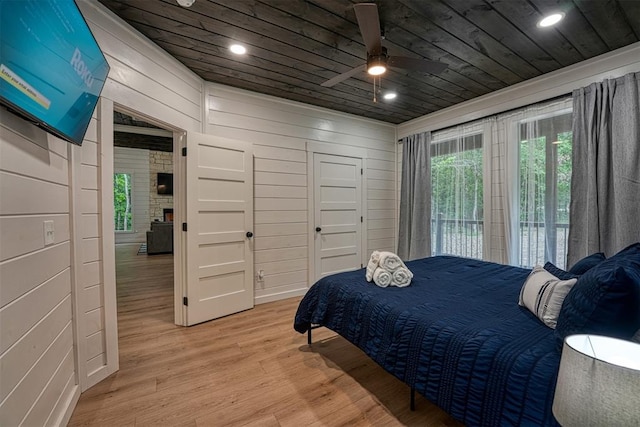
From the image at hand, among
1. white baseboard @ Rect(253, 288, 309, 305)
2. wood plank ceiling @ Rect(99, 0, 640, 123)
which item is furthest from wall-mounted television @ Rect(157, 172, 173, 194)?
white baseboard @ Rect(253, 288, 309, 305)

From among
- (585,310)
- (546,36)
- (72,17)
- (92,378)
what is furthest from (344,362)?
(546,36)

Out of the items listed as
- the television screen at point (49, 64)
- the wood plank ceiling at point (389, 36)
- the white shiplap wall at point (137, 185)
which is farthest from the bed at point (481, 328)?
the white shiplap wall at point (137, 185)

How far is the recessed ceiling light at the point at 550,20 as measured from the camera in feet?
6.86

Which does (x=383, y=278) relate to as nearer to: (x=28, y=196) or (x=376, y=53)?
(x=376, y=53)

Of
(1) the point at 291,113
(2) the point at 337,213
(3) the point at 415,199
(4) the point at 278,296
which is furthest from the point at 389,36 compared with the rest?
(4) the point at 278,296

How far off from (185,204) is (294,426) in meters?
2.18

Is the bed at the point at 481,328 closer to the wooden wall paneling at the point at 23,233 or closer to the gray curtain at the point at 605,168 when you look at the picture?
Answer: the gray curtain at the point at 605,168

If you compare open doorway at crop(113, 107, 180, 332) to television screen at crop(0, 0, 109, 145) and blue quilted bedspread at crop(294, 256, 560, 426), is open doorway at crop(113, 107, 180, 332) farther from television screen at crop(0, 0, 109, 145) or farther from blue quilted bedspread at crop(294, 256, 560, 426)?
blue quilted bedspread at crop(294, 256, 560, 426)

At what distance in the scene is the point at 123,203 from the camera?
26.4 feet

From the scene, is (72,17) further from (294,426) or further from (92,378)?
(294,426)

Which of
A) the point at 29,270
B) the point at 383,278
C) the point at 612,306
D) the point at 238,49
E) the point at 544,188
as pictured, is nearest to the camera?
the point at 612,306

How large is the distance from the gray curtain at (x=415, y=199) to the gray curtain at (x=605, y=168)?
1.71 metres

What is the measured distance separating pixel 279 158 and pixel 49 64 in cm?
263

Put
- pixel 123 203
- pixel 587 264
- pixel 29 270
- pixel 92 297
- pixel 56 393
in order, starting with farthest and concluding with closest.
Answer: pixel 123 203, pixel 92 297, pixel 587 264, pixel 56 393, pixel 29 270
